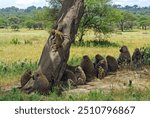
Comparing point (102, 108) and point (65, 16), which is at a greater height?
point (65, 16)

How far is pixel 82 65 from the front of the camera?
13734 millimetres

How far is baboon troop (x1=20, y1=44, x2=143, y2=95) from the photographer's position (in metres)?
11.6

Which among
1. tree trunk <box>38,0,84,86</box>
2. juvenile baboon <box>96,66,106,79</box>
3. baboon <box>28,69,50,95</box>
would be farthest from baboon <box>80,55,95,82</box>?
baboon <box>28,69,50,95</box>

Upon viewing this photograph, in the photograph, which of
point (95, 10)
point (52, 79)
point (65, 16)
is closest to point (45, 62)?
point (52, 79)

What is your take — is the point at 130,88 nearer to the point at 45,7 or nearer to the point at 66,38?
the point at 66,38

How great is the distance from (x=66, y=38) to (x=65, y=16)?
66 cm

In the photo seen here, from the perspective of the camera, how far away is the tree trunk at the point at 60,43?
12281 mm

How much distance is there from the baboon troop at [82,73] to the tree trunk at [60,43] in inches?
11.4

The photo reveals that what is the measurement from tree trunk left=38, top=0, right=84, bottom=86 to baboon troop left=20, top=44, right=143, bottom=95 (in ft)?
0.95

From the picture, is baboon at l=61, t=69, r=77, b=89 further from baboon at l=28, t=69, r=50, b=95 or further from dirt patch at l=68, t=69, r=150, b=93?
baboon at l=28, t=69, r=50, b=95

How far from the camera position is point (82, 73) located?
13.0 metres

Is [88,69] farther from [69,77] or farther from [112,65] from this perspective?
[112,65]

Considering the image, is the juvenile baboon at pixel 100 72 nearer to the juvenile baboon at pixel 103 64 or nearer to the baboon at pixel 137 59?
the juvenile baboon at pixel 103 64

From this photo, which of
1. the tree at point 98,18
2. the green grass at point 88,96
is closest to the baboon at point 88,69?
the green grass at point 88,96
